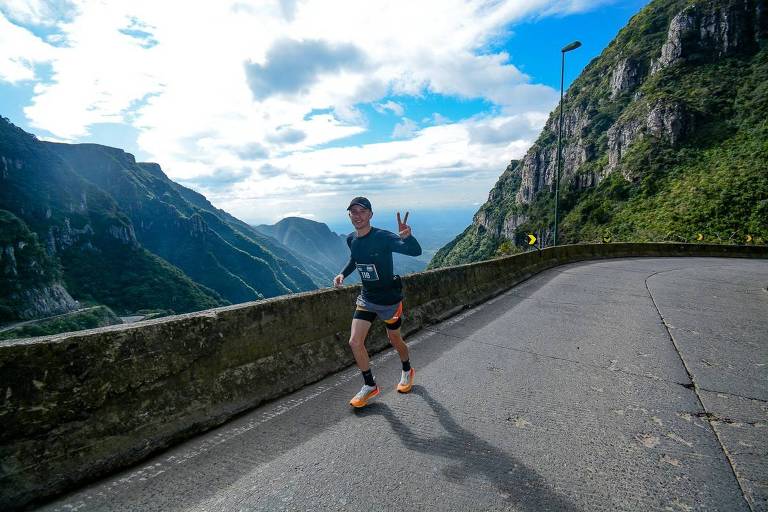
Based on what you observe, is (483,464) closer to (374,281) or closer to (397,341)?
(397,341)

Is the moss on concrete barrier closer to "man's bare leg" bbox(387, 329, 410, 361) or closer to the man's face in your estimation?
"man's bare leg" bbox(387, 329, 410, 361)

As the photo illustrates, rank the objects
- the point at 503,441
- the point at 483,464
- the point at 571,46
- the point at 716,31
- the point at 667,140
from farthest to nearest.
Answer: the point at 716,31
the point at 667,140
the point at 571,46
the point at 503,441
the point at 483,464

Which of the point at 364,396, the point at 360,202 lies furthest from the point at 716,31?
the point at 364,396

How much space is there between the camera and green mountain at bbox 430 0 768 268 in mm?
51875

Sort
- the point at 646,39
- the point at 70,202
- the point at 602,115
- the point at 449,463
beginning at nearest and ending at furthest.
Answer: the point at 449,463 < the point at 646,39 < the point at 602,115 < the point at 70,202

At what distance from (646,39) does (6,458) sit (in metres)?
138

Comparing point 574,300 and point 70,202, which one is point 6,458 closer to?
point 574,300

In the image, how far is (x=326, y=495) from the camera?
2.20 metres

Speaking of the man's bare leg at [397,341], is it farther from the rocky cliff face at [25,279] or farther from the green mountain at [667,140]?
the rocky cliff face at [25,279]

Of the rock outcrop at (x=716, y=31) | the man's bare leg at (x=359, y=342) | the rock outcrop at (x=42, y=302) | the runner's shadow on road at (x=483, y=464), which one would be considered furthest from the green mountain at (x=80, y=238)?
the rock outcrop at (x=716, y=31)

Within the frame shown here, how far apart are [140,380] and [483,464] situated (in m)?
2.47

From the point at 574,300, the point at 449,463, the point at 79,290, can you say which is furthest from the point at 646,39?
the point at 79,290

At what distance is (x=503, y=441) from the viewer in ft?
9.07

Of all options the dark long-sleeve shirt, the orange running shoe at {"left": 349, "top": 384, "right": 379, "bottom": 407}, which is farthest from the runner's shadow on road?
the dark long-sleeve shirt
